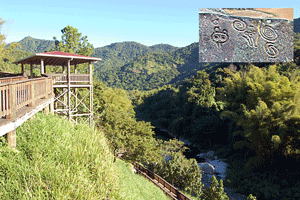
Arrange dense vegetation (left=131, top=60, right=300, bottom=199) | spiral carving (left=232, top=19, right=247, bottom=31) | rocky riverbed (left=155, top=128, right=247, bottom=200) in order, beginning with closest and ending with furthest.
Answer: spiral carving (left=232, top=19, right=247, bottom=31) → dense vegetation (left=131, top=60, right=300, bottom=199) → rocky riverbed (left=155, top=128, right=247, bottom=200)

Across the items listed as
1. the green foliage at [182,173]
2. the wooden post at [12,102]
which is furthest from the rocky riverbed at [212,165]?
the wooden post at [12,102]

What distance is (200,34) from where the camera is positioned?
385 inches

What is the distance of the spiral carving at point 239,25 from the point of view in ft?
31.2

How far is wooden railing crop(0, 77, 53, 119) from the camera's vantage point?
444 cm

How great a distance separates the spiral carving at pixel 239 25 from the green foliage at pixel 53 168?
7.40 meters

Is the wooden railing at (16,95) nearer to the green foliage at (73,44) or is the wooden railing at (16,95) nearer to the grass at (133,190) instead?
the grass at (133,190)

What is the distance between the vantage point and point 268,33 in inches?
371

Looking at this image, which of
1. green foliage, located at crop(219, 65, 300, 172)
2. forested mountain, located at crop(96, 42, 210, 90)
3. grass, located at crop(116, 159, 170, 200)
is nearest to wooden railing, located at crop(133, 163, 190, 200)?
grass, located at crop(116, 159, 170, 200)

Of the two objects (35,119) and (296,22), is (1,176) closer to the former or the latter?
(35,119)

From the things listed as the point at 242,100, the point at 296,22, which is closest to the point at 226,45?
the point at 242,100

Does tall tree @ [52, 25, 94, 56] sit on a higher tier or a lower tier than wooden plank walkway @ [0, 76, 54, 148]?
higher

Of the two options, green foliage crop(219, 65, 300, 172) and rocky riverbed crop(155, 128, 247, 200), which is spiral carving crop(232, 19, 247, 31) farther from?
rocky riverbed crop(155, 128, 247, 200)

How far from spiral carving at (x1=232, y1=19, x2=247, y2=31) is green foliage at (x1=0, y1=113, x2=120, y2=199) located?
7.40m

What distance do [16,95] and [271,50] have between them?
956 centimetres
